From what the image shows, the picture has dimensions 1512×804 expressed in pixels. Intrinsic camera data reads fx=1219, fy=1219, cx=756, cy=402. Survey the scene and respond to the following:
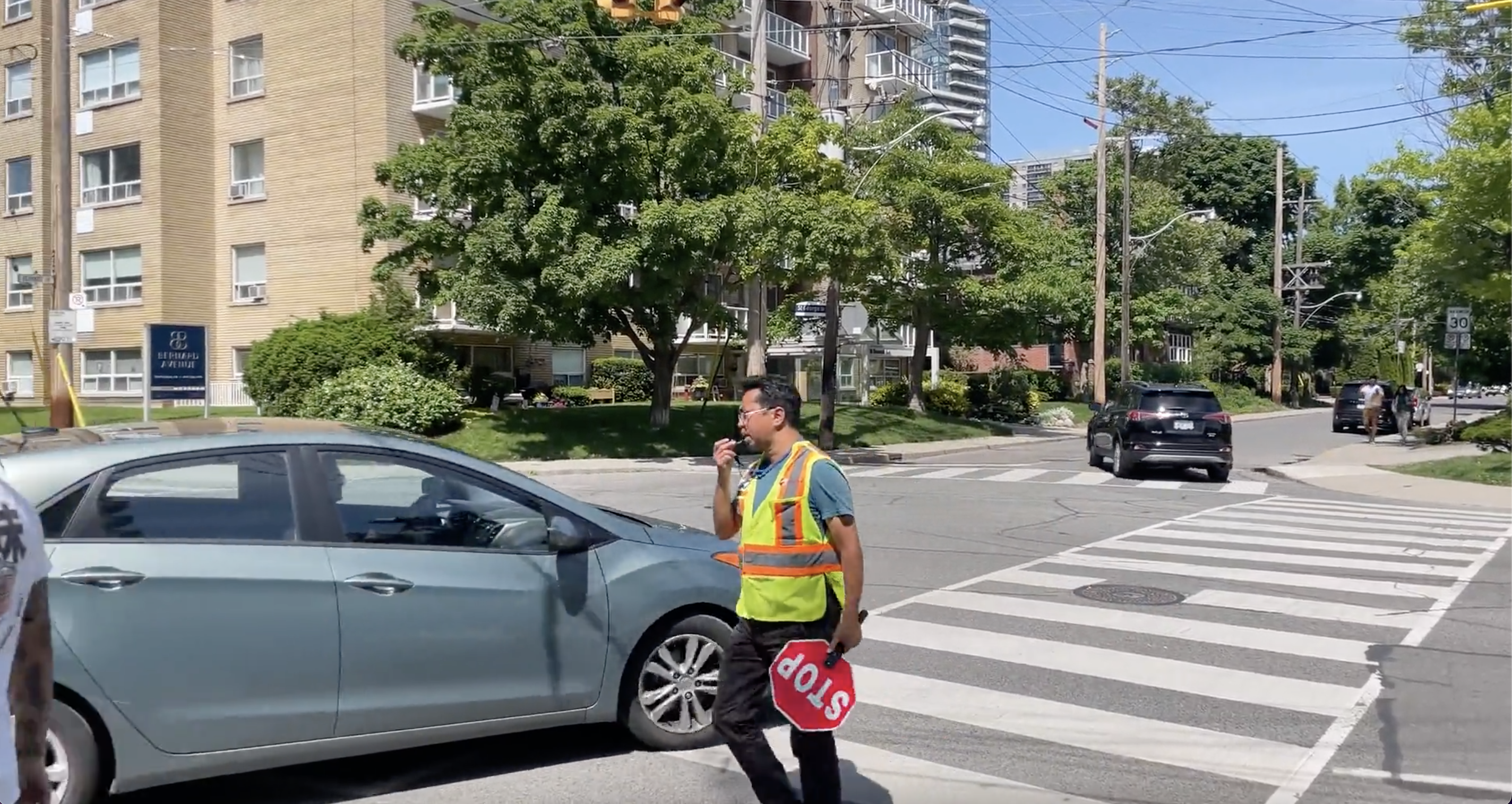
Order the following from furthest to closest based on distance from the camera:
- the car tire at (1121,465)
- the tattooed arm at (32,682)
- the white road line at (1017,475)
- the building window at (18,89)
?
the building window at (18,89) → the car tire at (1121,465) → the white road line at (1017,475) → the tattooed arm at (32,682)

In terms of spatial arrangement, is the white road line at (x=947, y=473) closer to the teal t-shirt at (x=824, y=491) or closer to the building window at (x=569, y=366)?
the teal t-shirt at (x=824, y=491)

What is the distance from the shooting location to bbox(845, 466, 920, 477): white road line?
21.5 metres

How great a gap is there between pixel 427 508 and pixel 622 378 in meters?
35.5

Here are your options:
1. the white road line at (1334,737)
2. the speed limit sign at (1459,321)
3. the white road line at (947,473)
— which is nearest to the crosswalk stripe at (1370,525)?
the white road line at (1334,737)

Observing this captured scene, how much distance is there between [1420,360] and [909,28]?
200 ft

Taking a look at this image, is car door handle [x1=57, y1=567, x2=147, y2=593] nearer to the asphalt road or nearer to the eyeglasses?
the asphalt road

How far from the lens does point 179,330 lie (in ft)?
66.2

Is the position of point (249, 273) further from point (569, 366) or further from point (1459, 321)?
point (1459, 321)

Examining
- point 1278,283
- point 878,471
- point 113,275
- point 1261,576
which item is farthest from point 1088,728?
point 1278,283

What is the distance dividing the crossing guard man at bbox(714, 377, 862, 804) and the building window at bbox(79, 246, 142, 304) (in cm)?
3369

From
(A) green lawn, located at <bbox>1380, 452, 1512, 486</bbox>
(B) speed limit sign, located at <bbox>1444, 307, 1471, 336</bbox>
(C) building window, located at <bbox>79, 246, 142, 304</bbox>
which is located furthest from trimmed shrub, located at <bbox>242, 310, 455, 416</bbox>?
(B) speed limit sign, located at <bbox>1444, 307, 1471, 336</bbox>

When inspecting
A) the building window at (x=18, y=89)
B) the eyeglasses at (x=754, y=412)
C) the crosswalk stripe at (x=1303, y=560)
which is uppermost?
the building window at (x=18, y=89)

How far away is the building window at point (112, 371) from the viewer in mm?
34281

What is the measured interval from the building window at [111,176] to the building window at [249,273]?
2967mm
